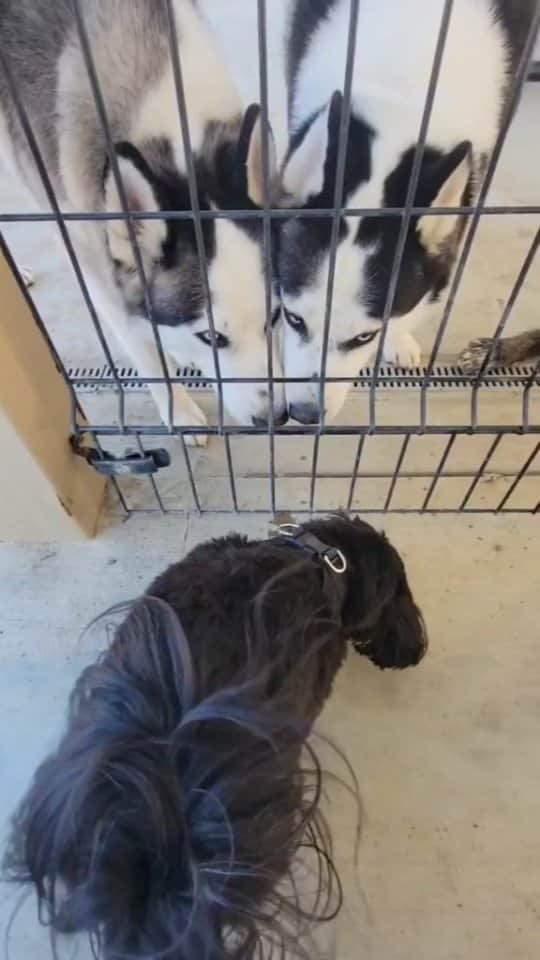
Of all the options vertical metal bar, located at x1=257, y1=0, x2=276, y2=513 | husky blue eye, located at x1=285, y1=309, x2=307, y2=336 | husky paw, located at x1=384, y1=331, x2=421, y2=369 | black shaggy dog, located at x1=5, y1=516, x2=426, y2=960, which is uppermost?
vertical metal bar, located at x1=257, y1=0, x2=276, y2=513

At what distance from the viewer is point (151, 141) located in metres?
0.91

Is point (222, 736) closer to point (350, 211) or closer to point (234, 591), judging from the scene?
point (234, 591)

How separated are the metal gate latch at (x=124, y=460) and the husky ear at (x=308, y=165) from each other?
39 cm

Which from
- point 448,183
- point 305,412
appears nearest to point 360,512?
point 305,412

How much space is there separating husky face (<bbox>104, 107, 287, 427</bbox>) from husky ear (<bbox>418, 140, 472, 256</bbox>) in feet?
Result: 0.66

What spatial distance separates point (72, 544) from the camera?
1.21 meters

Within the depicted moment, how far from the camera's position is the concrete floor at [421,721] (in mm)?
941

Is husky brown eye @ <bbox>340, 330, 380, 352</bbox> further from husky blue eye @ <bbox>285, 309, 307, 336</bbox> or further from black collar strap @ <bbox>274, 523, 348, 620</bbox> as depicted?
black collar strap @ <bbox>274, 523, 348, 620</bbox>

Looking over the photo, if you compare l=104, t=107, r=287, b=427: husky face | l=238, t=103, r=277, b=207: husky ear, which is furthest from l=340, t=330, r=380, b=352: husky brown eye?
l=238, t=103, r=277, b=207: husky ear

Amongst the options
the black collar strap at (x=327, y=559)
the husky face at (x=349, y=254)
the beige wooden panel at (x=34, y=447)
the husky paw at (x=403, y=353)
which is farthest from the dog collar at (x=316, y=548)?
the husky paw at (x=403, y=353)

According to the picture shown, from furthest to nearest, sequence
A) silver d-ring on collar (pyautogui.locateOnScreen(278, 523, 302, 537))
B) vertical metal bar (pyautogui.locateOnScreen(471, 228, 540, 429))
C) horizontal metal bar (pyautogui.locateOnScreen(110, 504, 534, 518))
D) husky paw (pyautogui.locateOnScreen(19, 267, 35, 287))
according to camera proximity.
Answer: husky paw (pyautogui.locateOnScreen(19, 267, 35, 287)) < horizontal metal bar (pyautogui.locateOnScreen(110, 504, 534, 518)) < silver d-ring on collar (pyautogui.locateOnScreen(278, 523, 302, 537)) < vertical metal bar (pyautogui.locateOnScreen(471, 228, 540, 429))

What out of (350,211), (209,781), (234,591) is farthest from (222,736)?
(350,211)

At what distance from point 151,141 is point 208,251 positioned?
0.48 feet

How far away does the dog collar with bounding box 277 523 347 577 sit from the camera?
0.84 m
